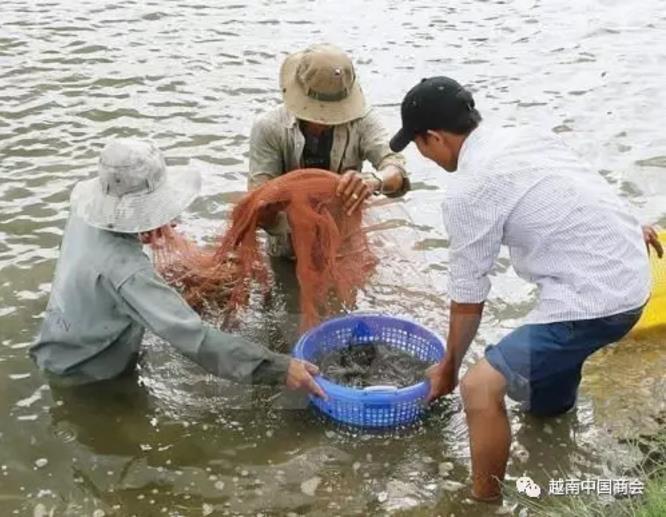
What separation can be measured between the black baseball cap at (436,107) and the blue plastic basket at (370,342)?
4.10 feet

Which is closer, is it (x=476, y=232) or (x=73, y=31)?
(x=476, y=232)

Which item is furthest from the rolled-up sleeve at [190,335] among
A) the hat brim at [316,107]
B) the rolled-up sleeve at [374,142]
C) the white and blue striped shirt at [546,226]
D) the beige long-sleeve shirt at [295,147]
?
the rolled-up sleeve at [374,142]

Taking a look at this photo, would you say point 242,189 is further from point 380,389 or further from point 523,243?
point 523,243

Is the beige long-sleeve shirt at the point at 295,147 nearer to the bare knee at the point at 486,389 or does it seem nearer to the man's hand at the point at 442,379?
the man's hand at the point at 442,379

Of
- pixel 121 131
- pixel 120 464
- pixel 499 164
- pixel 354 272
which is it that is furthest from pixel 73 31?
pixel 499 164

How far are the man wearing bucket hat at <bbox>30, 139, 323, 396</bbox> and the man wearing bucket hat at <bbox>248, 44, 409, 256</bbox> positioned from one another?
0.88 m

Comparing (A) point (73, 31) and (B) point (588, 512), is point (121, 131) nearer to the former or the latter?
(A) point (73, 31)

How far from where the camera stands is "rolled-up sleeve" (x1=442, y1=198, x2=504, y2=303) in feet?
11.7

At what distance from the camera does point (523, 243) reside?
12.1 ft

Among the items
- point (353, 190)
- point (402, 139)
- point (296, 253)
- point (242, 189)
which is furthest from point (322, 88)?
point (242, 189)

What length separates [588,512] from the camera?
3.48 metres

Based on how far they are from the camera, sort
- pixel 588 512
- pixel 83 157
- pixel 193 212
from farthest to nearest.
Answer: pixel 83 157, pixel 193 212, pixel 588 512

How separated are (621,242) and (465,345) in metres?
0.78

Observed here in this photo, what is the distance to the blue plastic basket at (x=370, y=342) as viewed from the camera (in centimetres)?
418
